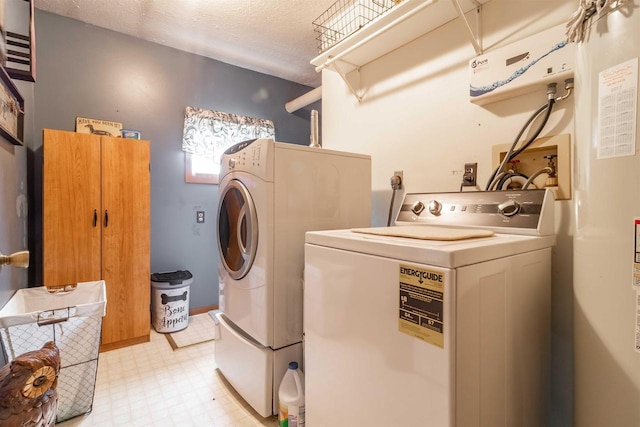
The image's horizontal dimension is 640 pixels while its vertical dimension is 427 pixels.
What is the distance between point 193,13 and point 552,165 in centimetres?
265

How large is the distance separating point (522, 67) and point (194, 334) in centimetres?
285

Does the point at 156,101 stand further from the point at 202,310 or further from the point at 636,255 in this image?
the point at 636,255

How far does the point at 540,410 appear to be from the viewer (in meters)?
1.02

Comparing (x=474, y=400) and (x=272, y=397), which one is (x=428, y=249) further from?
(x=272, y=397)

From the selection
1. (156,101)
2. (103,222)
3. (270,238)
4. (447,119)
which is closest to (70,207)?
(103,222)

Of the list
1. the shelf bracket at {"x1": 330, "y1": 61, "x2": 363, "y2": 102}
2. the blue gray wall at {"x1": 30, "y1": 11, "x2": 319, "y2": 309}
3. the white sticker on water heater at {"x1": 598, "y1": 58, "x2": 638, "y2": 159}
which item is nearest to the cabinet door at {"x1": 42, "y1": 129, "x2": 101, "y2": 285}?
the blue gray wall at {"x1": 30, "y1": 11, "x2": 319, "y2": 309}

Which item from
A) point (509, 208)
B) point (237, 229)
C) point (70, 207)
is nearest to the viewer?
point (509, 208)

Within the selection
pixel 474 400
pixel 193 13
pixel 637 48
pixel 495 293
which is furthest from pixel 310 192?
pixel 193 13

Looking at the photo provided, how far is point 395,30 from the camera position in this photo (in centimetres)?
171

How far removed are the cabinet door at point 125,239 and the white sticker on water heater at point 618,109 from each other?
8.76 feet

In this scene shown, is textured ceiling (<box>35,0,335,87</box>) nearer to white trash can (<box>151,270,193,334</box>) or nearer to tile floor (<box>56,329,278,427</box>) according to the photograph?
white trash can (<box>151,270,193,334</box>)

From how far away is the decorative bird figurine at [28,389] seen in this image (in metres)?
0.91

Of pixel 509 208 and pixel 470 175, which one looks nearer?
pixel 509 208

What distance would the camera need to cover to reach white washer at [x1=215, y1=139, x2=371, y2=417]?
1.42 meters
